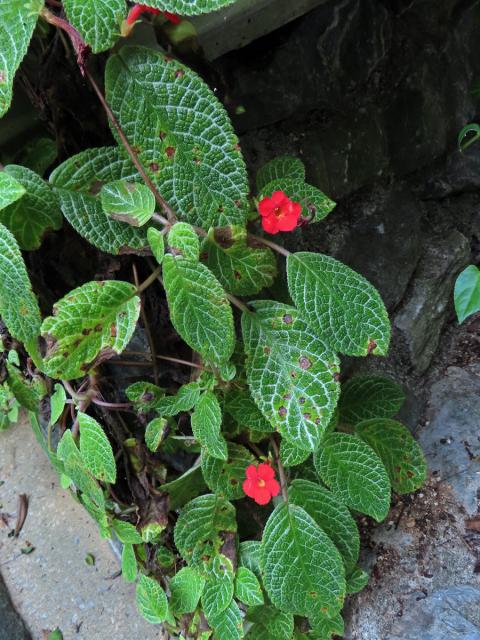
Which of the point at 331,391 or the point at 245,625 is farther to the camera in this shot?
the point at 245,625

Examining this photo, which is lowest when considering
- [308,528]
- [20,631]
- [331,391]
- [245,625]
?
[20,631]

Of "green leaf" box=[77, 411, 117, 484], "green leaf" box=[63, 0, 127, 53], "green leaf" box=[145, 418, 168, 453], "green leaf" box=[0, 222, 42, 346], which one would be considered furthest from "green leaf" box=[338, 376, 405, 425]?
"green leaf" box=[63, 0, 127, 53]

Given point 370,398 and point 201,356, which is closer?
point 201,356

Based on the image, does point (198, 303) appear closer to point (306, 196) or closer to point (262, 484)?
point (306, 196)

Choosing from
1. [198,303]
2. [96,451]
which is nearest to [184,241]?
[198,303]

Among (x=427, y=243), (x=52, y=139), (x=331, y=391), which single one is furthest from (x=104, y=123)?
(x=427, y=243)

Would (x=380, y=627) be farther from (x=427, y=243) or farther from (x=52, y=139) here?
(x=52, y=139)
